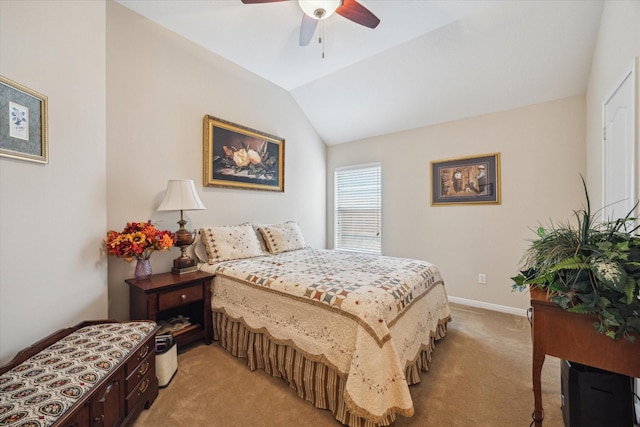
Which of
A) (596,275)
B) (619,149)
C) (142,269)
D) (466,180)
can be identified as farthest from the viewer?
(466,180)

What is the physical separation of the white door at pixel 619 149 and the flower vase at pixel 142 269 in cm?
360

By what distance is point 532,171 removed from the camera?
119 inches

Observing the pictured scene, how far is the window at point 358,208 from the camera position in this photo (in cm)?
427

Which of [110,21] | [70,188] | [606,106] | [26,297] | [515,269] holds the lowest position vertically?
[515,269]

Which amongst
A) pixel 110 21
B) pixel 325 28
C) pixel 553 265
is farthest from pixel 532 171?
pixel 110 21

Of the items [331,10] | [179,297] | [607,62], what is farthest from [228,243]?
[607,62]

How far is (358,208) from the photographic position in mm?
4465

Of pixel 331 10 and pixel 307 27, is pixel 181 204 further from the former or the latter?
pixel 331 10

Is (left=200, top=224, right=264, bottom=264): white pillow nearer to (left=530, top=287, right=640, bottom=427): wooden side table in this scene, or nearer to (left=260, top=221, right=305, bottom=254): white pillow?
(left=260, top=221, right=305, bottom=254): white pillow

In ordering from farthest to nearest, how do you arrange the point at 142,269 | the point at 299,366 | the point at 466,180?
the point at 466,180 < the point at 142,269 < the point at 299,366

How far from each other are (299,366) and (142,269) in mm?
1591

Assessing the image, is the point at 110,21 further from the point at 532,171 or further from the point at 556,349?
the point at 532,171

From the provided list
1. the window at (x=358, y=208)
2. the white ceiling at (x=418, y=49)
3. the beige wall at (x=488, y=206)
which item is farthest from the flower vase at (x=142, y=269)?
the beige wall at (x=488, y=206)

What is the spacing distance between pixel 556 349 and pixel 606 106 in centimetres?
220
